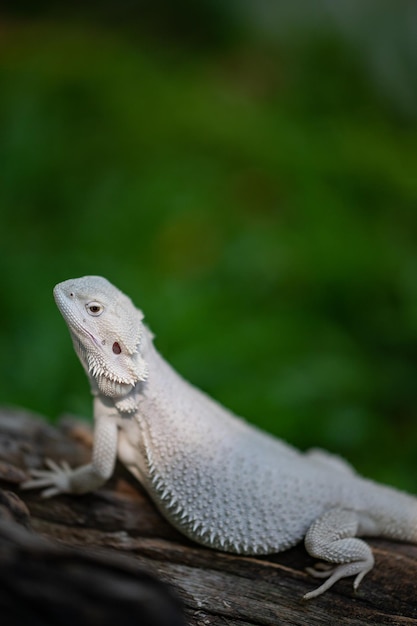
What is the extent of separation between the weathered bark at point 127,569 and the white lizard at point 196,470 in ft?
0.30

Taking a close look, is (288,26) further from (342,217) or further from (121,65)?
(342,217)

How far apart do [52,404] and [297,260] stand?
274cm

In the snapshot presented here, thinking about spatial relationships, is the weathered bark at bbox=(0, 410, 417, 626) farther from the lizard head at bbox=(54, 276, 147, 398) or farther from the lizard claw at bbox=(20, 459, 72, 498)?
the lizard head at bbox=(54, 276, 147, 398)

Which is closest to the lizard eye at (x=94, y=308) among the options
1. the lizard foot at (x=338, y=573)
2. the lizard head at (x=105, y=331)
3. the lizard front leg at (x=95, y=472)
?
the lizard head at (x=105, y=331)

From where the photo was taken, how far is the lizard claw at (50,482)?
3.35 meters

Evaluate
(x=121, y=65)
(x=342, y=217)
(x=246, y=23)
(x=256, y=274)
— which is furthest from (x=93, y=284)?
(x=246, y=23)

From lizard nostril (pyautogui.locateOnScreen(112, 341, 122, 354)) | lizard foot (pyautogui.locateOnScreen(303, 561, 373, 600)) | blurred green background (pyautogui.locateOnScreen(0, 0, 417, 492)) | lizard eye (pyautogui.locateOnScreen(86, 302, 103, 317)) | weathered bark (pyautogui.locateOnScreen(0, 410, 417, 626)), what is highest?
blurred green background (pyautogui.locateOnScreen(0, 0, 417, 492))

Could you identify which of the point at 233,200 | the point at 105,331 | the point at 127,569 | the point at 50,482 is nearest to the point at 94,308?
the point at 105,331

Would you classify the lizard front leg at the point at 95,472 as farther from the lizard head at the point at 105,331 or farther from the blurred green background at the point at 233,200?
the blurred green background at the point at 233,200

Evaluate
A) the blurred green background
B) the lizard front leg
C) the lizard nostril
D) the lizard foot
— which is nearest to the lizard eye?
the lizard nostril

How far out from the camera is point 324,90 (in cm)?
809

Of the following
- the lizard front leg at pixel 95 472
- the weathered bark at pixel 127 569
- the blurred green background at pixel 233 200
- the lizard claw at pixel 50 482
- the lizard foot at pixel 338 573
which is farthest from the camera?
the blurred green background at pixel 233 200

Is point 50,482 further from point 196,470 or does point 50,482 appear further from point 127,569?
point 127,569

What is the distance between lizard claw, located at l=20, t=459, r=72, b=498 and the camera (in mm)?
3352
